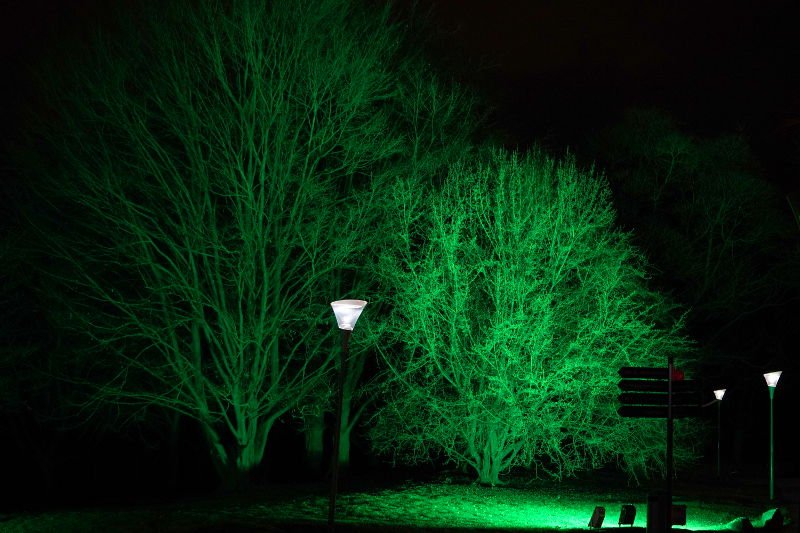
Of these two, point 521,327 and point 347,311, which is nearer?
point 347,311

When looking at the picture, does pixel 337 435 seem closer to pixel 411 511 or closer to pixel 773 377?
pixel 411 511

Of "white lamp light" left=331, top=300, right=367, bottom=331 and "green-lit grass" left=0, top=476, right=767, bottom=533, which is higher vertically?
"white lamp light" left=331, top=300, right=367, bottom=331

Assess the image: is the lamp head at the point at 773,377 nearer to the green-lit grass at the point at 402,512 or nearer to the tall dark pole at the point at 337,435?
the green-lit grass at the point at 402,512

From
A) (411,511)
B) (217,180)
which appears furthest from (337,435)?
(217,180)

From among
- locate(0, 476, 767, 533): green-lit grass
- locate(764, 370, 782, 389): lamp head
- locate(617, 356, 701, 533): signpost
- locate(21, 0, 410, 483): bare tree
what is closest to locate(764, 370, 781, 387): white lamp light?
locate(764, 370, 782, 389): lamp head

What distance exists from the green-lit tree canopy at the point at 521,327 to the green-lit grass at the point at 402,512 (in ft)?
3.50

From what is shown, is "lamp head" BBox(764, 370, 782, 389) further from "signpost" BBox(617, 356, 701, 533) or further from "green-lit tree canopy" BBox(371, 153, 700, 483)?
"signpost" BBox(617, 356, 701, 533)

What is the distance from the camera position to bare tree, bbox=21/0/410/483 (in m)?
18.6

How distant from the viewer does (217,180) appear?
18938mm

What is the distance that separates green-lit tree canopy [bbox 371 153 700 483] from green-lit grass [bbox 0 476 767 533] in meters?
1.07

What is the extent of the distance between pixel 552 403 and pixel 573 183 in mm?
4807

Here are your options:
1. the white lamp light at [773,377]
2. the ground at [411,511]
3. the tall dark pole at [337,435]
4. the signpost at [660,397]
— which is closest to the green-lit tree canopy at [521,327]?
the ground at [411,511]

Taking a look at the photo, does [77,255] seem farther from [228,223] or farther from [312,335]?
[312,335]

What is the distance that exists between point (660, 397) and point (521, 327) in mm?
6272
